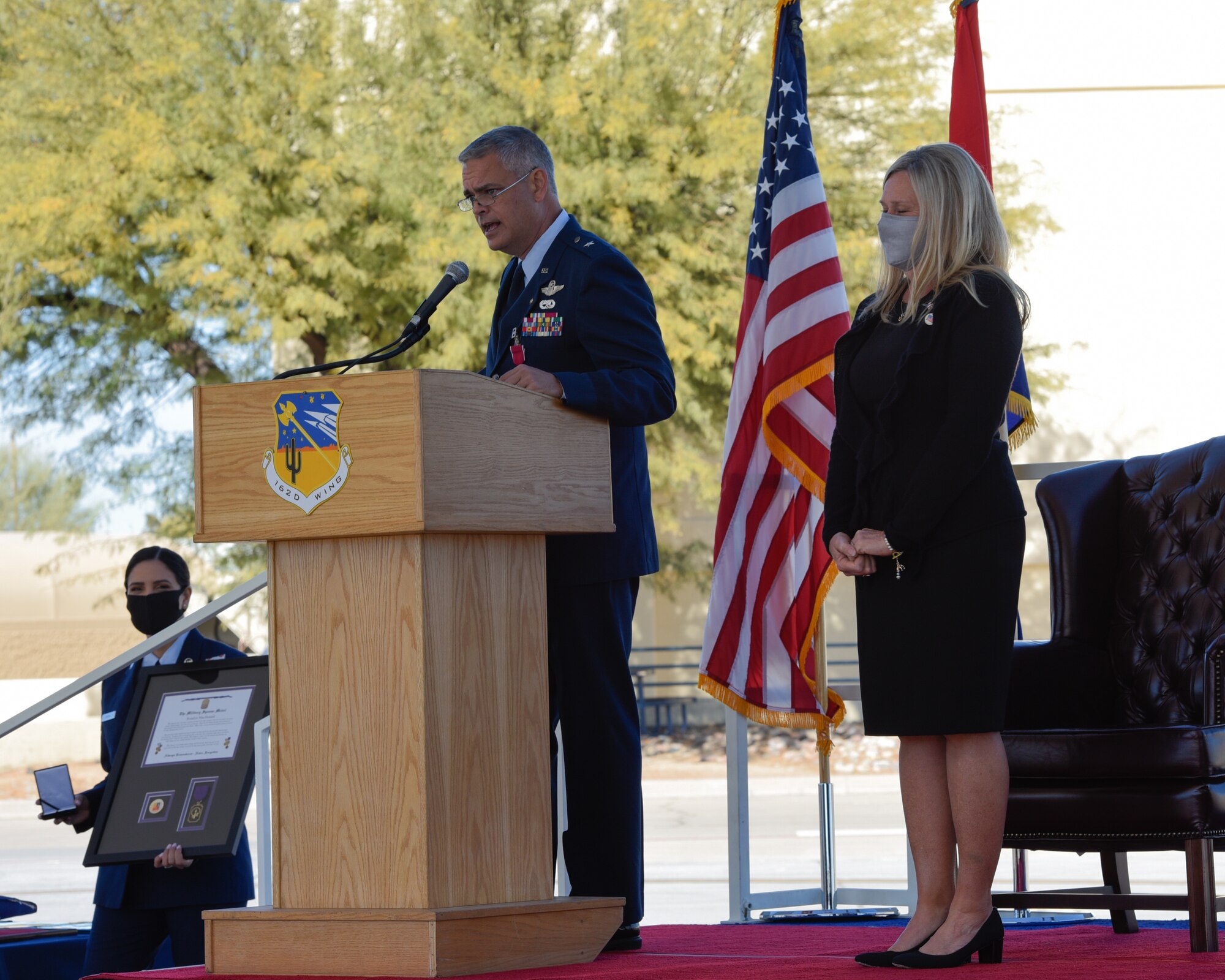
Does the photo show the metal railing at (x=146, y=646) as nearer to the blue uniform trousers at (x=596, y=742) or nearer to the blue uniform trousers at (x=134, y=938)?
the blue uniform trousers at (x=134, y=938)

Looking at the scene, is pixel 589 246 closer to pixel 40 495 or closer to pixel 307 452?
pixel 307 452

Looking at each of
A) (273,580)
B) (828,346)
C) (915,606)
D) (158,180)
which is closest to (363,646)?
(273,580)

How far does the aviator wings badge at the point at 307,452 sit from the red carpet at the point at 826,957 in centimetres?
82

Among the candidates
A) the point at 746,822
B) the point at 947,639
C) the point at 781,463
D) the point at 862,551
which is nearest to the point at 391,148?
the point at 781,463

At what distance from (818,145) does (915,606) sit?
11310 mm

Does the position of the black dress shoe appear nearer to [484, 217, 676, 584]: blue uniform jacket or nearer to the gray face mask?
[484, 217, 676, 584]: blue uniform jacket

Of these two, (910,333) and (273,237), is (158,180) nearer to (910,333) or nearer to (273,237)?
(273,237)

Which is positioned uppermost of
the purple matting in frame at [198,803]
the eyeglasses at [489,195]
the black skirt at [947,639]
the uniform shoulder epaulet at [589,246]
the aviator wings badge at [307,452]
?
the eyeglasses at [489,195]

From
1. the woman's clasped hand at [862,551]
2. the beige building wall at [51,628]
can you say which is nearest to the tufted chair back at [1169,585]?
the woman's clasped hand at [862,551]

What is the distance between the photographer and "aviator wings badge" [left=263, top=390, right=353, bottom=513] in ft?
8.94

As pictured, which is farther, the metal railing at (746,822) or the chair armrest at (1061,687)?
the metal railing at (746,822)

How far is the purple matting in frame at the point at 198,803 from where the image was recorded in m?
3.62

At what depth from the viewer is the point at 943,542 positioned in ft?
9.23

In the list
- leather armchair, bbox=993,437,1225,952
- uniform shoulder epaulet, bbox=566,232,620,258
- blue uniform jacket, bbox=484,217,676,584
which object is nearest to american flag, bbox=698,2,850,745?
leather armchair, bbox=993,437,1225,952
